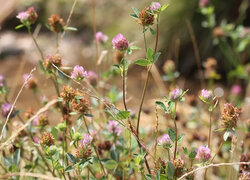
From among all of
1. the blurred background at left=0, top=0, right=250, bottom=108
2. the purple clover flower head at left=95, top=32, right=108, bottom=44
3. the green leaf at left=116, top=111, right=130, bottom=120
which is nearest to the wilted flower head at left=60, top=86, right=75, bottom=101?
the green leaf at left=116, top=111, right=130, bottom=120

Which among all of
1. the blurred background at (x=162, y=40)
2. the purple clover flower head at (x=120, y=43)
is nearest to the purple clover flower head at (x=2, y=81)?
the purple clover flower head at (x=120, y=43)

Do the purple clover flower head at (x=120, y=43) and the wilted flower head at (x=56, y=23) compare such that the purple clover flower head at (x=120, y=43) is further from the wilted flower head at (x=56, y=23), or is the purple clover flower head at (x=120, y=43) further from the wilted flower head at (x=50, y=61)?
the wilted flower head at (x=56, y=23)

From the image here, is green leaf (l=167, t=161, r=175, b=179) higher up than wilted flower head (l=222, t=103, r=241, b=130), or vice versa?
wilted flower head (l=222, t=103, r=241, b=130)

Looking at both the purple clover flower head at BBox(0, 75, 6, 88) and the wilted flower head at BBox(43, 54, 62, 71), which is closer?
the wilted flower head at BBox(43, 54, 62, 71)

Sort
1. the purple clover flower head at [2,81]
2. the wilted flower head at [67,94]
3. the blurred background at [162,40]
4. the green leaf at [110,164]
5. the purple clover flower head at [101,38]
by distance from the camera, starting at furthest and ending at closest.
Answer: the blurred background at [162,40] < the purple clover flower head at [101,38] < the purple clover flower head at [2,81] < the green leaf at [110,164] < the wilted flower head at [67,94]

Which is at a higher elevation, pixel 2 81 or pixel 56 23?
pixel 56 23

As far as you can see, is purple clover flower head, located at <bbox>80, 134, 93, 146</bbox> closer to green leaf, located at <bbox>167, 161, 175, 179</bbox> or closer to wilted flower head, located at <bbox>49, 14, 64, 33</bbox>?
green leaf, located at <bbox>167, 161, 175, 179</bbox>

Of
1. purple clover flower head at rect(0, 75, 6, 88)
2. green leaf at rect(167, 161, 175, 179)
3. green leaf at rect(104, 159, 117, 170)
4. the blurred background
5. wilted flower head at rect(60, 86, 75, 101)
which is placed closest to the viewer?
green leaf at rect(167, 161, 175, 179)

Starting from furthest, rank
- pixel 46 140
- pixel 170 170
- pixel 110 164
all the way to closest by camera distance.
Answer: pixel 110 164, pixel 46 140, pixel 170 170

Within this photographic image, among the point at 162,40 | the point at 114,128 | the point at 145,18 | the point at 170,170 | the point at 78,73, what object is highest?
the point at 162,40

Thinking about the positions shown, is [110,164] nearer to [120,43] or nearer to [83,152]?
[83,152]

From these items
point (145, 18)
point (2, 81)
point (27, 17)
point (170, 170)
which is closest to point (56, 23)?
point (27, 17)

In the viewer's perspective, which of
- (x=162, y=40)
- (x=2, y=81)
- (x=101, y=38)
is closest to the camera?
(x=2, y=81)

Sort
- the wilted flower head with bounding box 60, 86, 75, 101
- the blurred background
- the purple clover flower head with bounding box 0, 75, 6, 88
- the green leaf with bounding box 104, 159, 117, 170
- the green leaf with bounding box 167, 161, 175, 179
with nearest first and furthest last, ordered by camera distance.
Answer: the green leaf with bounding box 167, 161, 175, 179
the wilted flower head with bounding box 60, 86, 75, 101
the green leaf with bounding box 104, 159, 117, 170
the purple clover flower head with bounding box 0, 75, 6, 88
the blurred background
